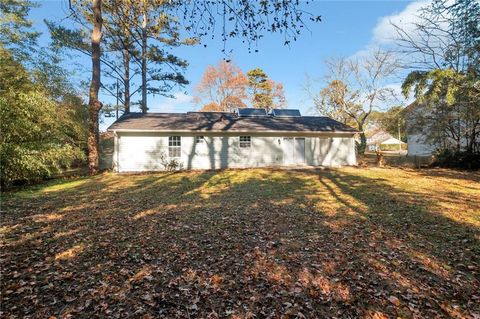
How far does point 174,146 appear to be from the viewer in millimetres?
16688

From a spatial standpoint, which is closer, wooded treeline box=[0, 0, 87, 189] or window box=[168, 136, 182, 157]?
wooded treeline box=[0, 0, 87, 189]

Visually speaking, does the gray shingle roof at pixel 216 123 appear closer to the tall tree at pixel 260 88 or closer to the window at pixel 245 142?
the window at pixel 245 142

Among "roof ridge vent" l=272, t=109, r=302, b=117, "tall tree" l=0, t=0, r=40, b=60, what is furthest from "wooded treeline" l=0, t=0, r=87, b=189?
"roof ridge vent" l=272, t=109, r=302, b=117

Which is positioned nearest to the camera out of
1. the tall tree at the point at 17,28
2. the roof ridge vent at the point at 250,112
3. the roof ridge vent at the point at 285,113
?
the tall tree at the point at 17,28

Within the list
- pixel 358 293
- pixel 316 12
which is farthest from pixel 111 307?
pixel 316 12

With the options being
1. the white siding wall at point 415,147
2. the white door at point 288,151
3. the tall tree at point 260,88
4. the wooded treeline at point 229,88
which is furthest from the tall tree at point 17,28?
the white siding wall at point 415,147

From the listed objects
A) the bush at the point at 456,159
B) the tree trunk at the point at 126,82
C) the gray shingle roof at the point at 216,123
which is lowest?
Answer: the bush at the point at 456,159

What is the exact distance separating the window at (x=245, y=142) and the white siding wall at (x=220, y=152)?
20 cm

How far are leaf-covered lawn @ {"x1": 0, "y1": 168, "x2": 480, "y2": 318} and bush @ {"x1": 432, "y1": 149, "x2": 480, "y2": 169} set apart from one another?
10.8 m

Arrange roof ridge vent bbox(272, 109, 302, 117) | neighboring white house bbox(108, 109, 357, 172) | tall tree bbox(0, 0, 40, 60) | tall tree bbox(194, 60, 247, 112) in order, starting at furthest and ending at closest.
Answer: tall tree bbox(194, 60, 247, 112), roof ridge vent bbox(272, 109, 302, 117), neighboring white house bbox(108, 109, 357, 172), tall tree bbox(0, 0, 40, 60)

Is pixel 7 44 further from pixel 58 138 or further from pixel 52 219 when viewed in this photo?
pixel 52 219

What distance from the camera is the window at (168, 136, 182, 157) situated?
16609mm

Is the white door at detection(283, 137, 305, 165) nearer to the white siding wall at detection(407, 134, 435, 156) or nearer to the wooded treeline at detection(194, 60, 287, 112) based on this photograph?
the white siding wall at detection(407, 134, 435, 156)

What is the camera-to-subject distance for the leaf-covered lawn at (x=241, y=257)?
3.10 metres
